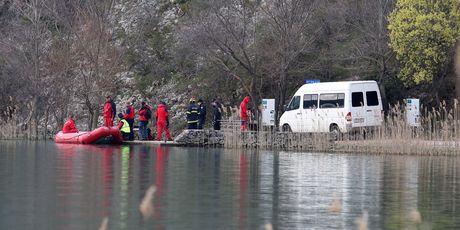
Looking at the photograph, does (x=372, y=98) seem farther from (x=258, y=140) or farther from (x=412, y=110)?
(x=258, y=140)

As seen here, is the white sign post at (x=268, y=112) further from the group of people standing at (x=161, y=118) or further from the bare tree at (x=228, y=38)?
the bare tree at (x=228, y=38)

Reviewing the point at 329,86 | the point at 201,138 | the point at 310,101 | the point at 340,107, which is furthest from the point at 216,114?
the point at 340,107

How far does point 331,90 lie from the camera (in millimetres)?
45250

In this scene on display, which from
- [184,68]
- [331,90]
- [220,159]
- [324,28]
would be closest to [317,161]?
[220,159]

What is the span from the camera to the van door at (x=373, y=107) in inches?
1764

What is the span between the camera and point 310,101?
4619 centimetres

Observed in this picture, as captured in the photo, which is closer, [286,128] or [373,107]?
[373,107]

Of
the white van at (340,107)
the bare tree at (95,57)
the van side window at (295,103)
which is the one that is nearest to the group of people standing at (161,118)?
the van side window at (295,103)

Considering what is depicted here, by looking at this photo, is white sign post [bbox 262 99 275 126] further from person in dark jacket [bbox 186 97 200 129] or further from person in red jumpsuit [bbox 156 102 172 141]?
person in red jumpsuit [bbox 156 102 172 141]

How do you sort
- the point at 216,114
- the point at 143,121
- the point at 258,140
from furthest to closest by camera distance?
the point at 216,114
the point at 143,121
the point at 258,140

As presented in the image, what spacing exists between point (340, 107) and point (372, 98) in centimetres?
139

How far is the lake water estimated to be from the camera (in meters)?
19.2

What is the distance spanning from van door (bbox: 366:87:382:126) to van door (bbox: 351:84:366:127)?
245 mm

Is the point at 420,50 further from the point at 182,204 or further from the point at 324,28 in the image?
the point at 182,204
